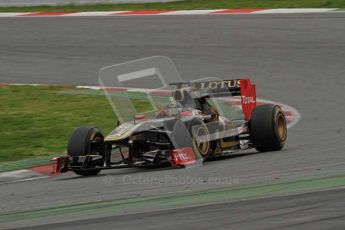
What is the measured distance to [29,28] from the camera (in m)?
23.5

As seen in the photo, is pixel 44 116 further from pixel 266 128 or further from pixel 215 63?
pixel 215 63

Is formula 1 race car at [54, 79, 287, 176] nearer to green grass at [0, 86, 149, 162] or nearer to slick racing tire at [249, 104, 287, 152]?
slick racing tire at [249, 104, 287, 152]

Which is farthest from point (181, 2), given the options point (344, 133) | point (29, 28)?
point (344, 133)

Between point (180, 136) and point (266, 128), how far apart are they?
4.50ft

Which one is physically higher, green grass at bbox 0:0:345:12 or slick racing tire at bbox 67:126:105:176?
green grass at bbox 0:0:345:12

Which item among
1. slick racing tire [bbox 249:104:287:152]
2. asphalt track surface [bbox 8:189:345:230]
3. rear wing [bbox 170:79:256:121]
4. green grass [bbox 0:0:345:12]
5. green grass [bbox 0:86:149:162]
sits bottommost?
green grass [bbox 0:86:149:162]

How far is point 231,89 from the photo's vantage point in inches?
474

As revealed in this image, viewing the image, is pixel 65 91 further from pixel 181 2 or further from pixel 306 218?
pixel 306 218

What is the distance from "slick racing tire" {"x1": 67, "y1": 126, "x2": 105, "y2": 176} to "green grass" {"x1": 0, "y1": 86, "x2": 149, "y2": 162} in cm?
69

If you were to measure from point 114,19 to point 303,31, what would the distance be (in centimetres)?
496

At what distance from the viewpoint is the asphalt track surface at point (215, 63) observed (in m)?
9.79

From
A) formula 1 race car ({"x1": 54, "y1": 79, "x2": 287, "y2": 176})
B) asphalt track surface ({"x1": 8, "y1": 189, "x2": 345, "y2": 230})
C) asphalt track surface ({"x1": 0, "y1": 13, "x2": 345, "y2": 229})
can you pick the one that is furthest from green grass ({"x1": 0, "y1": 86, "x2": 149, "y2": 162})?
asphalt track surface ({"x1": 8, "y1": 189, "x2": 345, "y2": 230})

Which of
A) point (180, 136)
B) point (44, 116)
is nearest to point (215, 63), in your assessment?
point (44, 116)

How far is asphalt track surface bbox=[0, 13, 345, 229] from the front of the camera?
9789 millimetres
